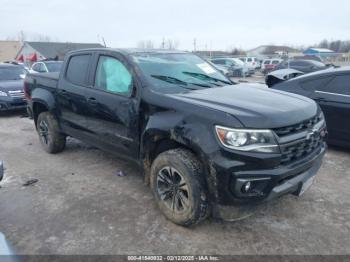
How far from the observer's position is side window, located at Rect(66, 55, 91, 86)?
4.53m

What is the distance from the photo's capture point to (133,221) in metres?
3.48

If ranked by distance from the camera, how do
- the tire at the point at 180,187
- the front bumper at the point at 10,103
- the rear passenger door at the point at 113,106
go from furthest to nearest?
1. the front bumper at the point at 10,103
2. the rear passenger door at the point at 113,106
3. the tire at the point at 180,187

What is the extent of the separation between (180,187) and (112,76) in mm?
1749

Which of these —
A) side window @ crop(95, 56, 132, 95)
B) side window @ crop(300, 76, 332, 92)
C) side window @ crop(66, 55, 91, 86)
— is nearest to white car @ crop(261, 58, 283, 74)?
side window @ crop(300, 76, 332, 92)

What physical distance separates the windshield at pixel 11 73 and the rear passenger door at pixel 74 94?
673cm

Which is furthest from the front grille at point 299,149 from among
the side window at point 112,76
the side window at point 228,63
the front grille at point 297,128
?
the side window at point 228,63

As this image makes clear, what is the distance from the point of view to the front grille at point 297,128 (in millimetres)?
2846

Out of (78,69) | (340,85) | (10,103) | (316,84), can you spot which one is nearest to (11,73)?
(10,103)

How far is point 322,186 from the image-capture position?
4242mm

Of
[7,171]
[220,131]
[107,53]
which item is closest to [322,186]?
[220,131]

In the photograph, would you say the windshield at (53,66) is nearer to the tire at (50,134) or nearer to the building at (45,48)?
the tire at (50,134)

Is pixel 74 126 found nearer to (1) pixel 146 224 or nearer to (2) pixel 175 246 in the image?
(1) pixel 146 224

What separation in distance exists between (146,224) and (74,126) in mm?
2149

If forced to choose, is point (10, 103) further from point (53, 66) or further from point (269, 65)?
point (269, 65)
